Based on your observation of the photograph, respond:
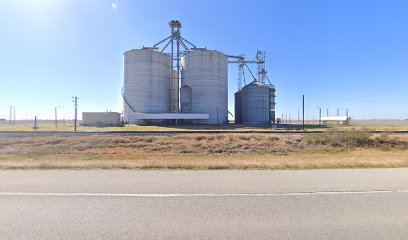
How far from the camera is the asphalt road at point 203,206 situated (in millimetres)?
4387

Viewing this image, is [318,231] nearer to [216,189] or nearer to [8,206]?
[216,189]

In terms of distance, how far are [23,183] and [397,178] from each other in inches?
443

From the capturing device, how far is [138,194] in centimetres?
645

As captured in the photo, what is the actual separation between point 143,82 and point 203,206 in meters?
63.2

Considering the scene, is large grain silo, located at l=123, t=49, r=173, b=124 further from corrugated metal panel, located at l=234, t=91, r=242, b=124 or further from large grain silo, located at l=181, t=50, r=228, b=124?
corrugated metal panel, located at l=234, t=91, r=242, b=124

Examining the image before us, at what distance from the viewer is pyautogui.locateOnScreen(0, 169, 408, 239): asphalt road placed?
14.4ft

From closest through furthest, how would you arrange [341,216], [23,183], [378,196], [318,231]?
1. [318,231]
2. [341,216]
3. [378,196]
4. [23,183]

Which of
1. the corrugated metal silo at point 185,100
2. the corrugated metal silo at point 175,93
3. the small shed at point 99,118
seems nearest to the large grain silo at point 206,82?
the corrugated metal silo at point 185,100

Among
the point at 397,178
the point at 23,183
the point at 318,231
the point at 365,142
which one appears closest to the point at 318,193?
the point at 318,231

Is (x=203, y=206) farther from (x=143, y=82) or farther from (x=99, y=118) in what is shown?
(x=99, y=118)

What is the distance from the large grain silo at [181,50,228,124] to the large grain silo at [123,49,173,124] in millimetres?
7707

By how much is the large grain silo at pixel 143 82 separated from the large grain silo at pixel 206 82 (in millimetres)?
7707

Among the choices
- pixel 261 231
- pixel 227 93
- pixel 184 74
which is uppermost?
pixel 184 74

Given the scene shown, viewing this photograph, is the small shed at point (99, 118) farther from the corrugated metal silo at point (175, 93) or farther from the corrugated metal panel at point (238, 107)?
the corrugated metal panel at point (238, 107)
